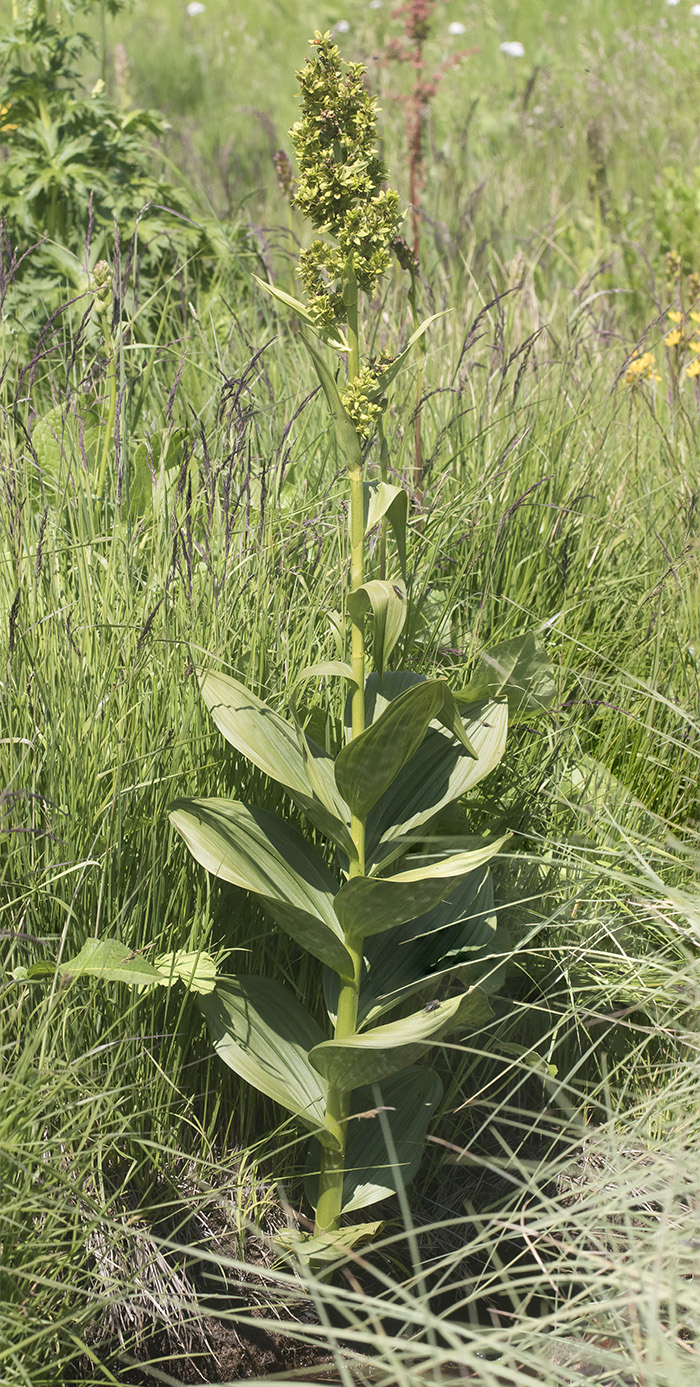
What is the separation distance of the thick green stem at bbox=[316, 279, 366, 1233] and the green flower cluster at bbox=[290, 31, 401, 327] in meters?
0.05

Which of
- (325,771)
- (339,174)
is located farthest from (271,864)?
(339,174)

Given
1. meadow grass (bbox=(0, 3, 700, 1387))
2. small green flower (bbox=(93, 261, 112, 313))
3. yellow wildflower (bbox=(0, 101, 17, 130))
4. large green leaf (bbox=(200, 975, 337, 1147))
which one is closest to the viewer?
meadow grass (bbox=(0, 3, 700, 1387))

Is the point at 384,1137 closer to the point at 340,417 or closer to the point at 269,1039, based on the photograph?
the point at 269,1039

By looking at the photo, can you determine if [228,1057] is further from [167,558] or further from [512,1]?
[512,1]

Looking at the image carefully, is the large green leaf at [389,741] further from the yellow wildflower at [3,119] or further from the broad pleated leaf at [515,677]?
the yellow wildflower at [3,119]

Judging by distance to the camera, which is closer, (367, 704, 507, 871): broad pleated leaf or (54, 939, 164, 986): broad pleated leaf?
(54, 939, 164, 986): broad pleated leaf

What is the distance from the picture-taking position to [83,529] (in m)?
1.95

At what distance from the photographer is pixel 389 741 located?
4.74 ft

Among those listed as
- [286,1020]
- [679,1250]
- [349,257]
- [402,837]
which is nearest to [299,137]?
[349,257]

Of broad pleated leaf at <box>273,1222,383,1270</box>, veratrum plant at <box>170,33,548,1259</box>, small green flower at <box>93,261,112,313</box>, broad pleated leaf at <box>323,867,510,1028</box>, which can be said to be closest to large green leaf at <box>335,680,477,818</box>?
veratrum plant at <box>170,33,548,1259</box>

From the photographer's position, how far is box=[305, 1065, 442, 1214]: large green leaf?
165 centimetres

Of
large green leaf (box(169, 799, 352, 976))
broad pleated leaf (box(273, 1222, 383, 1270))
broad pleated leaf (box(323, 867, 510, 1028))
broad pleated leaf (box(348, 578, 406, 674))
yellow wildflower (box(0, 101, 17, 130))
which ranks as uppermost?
yellow wildflower (box(0, 101, 17, 130))

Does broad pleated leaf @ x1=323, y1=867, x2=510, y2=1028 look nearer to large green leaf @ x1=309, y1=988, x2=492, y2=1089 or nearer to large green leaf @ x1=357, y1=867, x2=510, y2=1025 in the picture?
large green leaf @ x1=357, y1=867, x2=510, y2=1025

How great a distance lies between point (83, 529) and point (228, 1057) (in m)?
0.93
